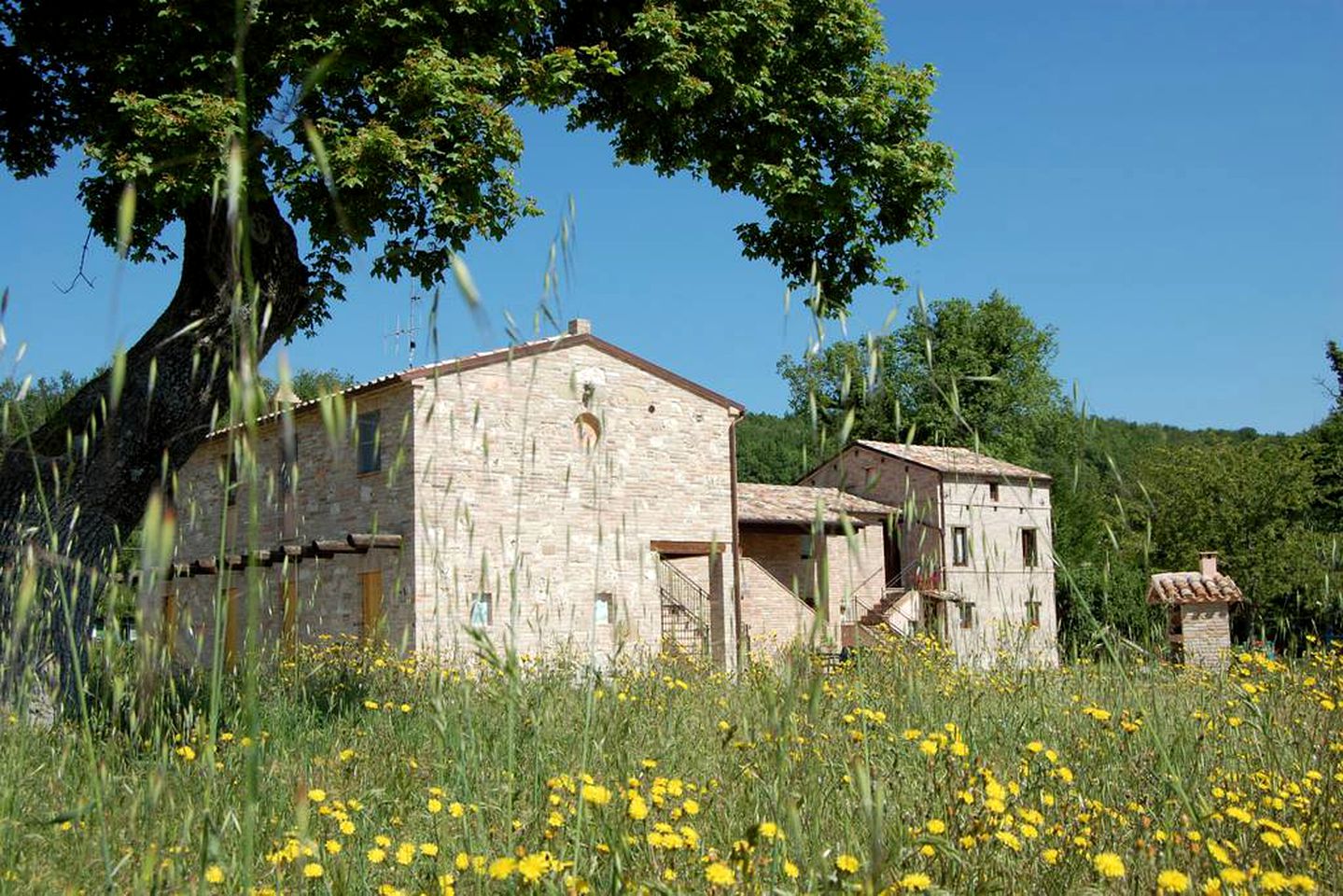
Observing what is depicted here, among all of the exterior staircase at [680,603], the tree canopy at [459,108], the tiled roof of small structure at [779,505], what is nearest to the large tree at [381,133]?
the tree canopy at [459,108]

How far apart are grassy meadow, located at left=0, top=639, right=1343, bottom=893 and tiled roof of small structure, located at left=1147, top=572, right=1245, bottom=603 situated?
21.7 m

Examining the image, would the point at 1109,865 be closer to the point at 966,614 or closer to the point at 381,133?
the point at 966,614

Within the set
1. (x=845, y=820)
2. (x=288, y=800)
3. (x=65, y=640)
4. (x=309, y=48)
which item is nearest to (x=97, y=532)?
(x=65, y=640)

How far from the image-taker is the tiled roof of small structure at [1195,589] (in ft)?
82.7

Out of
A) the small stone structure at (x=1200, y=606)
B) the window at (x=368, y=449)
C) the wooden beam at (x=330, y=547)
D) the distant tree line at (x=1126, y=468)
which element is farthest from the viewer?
the distant tree line at (x=1126, y=468)

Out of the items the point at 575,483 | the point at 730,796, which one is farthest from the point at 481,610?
the point at 575,483

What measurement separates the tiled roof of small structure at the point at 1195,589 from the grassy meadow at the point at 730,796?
21.7 m

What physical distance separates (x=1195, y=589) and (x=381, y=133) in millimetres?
24554

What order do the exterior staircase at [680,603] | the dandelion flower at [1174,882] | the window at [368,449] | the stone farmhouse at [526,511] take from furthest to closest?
the exterior staircase at [680,603], the window at [368,449], the stone farmhouse at [526,511], the dandelion flower at [1174,882]

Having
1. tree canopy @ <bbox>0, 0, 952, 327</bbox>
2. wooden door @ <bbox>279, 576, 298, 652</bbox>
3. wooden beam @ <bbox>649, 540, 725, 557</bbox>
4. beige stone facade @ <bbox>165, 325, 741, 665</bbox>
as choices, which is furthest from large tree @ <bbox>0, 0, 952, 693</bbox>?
wooden beam @ <bbox>649, 540, 725, 557</bbox>

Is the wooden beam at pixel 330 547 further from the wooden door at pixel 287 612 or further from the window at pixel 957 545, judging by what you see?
the window at pixel 957 545

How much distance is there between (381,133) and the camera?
703 centimetres

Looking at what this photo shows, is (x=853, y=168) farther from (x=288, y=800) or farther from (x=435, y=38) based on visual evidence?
(x=288, y=800)

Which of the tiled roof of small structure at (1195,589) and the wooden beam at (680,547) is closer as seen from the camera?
the wooden beam at (680,547)
